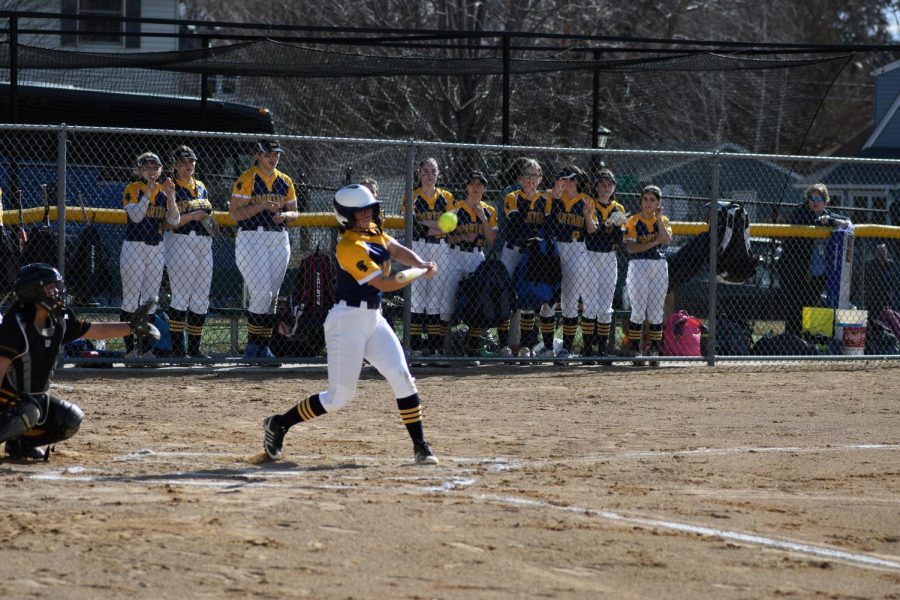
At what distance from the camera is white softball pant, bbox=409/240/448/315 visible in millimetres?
12102

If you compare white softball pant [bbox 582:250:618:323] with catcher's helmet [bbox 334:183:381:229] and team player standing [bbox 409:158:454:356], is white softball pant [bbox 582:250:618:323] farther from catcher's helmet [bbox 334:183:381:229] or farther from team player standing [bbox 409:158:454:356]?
catcher's helmet [bbox 334:183:381:229]

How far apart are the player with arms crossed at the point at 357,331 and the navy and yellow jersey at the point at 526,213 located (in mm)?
4986

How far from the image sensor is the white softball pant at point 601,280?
12461 millimetres

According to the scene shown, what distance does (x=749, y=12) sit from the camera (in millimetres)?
34250

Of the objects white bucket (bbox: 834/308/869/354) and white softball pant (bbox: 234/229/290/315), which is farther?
white bucket (bbox: 834/308/869/354)

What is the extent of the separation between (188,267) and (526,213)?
133 inches

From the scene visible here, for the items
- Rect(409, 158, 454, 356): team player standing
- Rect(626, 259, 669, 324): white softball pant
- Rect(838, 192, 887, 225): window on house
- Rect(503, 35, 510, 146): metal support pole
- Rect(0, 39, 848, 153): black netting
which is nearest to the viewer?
Rect(409, 158, 454, 356): team player standing

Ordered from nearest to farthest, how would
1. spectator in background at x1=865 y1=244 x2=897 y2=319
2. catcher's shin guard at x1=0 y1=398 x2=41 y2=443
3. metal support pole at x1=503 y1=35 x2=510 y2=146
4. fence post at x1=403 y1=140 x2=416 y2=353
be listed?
1. catcher's shin guard at x1=0 y1=398 x2=41 y2=443
2. fence post at x1=403 y1=140 x2=416 y2=353
3. metal support pole at x1=503 y1=35 x2=510 y2=146
4. spectator in background at x1=865 y1=244 x2=897 y2=319

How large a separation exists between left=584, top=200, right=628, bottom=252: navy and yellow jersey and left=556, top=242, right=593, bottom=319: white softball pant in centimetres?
10

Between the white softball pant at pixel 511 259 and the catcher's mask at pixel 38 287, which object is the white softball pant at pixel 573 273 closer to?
the white softball pant at pixel 511 259

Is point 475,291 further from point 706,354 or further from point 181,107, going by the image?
point 181,107

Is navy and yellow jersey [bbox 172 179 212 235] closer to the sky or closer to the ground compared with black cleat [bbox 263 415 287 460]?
closer to the sky

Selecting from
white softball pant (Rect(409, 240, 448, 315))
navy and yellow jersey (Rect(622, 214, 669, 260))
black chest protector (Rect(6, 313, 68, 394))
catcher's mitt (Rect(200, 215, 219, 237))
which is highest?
navy and yellow jersey (Rect(622, 214, 669, 260))

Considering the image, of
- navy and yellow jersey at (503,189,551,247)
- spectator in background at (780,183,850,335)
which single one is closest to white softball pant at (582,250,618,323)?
navy and yellow jersey at (503,189,551,247)
